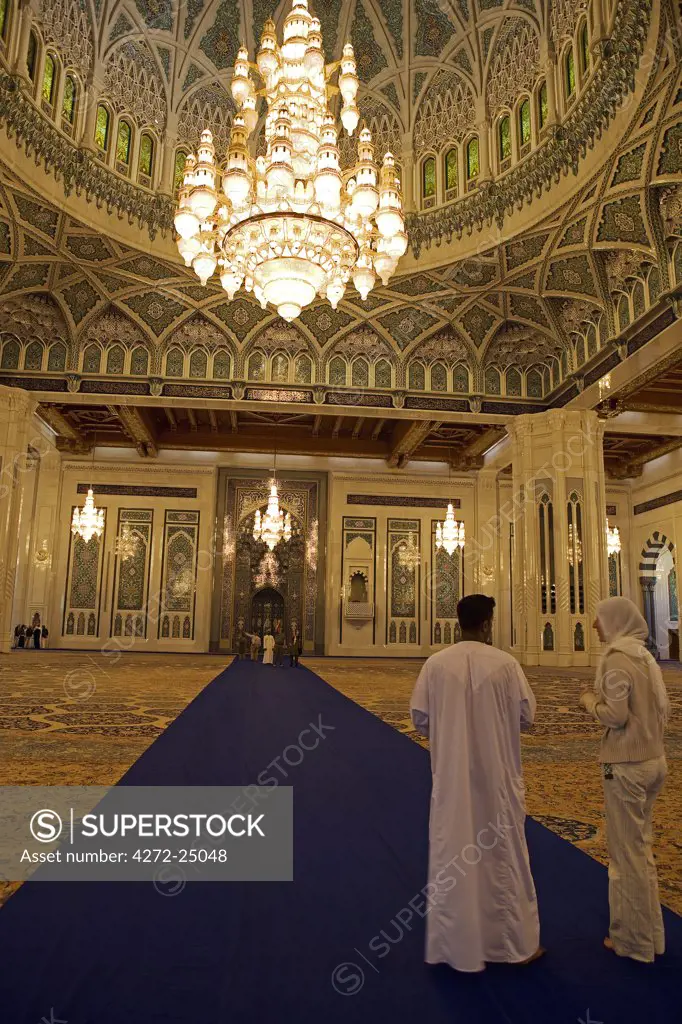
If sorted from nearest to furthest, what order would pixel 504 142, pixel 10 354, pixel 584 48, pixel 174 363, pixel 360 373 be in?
1. pixel 584 48
2. pixel 504 142
3. pixel 10 354
4. pixel 174 363
5. pixel 360 373

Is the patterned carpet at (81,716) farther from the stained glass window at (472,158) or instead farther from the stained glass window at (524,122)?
the stained glass window at (524,122)

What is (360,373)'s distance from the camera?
11.8 meters

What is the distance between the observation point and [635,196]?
8.19 meters

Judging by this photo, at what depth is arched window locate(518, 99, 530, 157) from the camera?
361 inches

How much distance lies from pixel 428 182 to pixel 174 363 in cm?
466

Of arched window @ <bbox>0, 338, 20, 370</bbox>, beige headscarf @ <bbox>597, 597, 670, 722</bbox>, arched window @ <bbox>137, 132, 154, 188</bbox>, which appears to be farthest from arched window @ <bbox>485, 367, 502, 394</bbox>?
beige headscarf @ <bbox>597, 597, 670, 722</bbox>

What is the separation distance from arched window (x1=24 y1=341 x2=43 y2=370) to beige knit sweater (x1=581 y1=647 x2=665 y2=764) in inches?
440

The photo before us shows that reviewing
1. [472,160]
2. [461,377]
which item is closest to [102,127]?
[472,160]

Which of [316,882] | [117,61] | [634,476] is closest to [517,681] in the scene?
[316,882]

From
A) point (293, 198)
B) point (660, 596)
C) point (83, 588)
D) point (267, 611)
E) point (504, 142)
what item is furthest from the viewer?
point (660, 596)

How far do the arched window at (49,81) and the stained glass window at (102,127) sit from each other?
76 cm

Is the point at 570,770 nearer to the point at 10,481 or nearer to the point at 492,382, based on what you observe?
the point at 492,382

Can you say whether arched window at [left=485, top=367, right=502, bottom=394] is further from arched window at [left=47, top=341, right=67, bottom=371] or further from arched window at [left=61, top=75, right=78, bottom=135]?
arched window at [left=61, top=75, right=78, bottom=135]

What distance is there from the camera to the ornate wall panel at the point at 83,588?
14.1m
